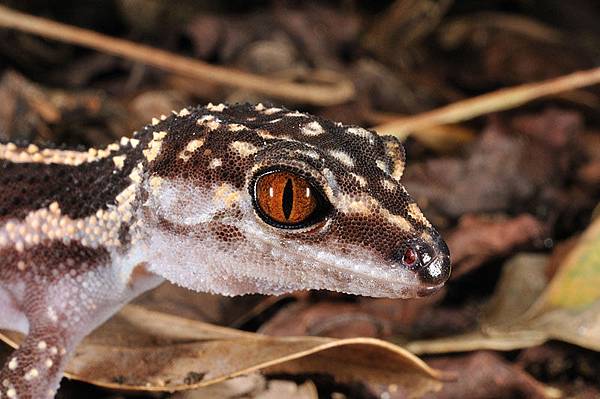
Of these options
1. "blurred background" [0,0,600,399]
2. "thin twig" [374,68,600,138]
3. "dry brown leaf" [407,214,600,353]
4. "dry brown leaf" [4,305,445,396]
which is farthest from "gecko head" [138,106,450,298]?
"thin twig" [374,68,600,138]

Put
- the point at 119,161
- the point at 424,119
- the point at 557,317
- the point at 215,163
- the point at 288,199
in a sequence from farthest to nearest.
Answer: the point at 424,119, the point at 557,317, the point at 119,161, the point at 215,163, the point at 288,199

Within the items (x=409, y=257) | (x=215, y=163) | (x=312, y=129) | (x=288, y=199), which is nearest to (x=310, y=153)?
(x=288, y=199)

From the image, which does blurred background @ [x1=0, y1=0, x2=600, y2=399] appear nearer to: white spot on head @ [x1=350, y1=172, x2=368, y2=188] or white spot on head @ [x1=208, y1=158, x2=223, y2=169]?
white spot on head @ [x1=208, y1=158, x2=223, y2=169]

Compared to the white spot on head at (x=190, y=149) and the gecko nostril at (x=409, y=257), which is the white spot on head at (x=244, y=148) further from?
the gecko nostril at (x=409, y=257)

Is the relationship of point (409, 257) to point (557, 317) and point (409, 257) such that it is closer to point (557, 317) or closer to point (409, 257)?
point (409, 257)

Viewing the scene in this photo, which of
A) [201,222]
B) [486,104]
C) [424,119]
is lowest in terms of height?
[201,222]

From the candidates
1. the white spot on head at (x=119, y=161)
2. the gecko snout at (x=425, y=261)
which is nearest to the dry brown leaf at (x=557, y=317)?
the gecko snout at (x=425, y=261)
